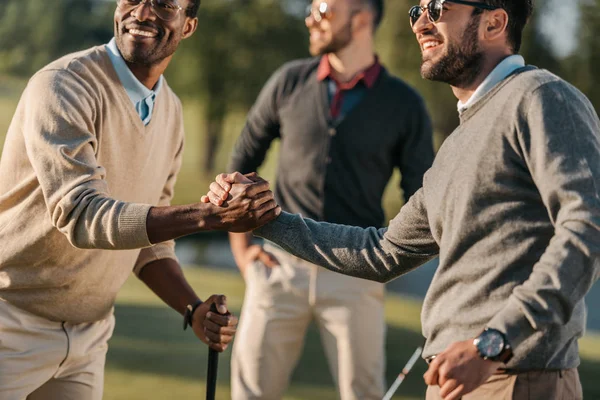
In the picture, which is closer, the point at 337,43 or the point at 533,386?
the point at 533,386

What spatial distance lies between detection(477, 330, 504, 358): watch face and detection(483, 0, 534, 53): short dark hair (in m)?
0.92

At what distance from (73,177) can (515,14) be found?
1.38 m

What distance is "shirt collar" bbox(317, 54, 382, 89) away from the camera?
199 inches

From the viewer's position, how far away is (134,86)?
357cm

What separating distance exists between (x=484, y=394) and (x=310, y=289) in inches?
85.0

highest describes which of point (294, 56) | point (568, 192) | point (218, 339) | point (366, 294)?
point (568, 192)

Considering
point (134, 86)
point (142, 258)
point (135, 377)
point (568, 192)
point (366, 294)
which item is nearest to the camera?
point (568, 192)

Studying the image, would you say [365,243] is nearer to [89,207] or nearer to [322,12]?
[89,207]

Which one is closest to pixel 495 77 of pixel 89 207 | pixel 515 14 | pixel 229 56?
pixel 515 14

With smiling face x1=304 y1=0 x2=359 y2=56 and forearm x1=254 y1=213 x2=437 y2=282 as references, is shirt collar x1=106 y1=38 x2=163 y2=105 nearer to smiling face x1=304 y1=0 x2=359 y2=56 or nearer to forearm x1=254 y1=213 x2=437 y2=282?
forearm x1=254 y1=213 x2=437 y2=282

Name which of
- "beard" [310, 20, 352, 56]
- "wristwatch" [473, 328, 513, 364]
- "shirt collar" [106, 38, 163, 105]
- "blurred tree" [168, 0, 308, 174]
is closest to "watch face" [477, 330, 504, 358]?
"wristwatch" [473, 328, 513, 364]

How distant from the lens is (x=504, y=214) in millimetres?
2668

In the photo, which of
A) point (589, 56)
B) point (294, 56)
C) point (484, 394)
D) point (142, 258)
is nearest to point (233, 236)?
point (142, 258)

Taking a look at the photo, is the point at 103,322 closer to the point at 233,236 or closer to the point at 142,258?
the point at 142,258
